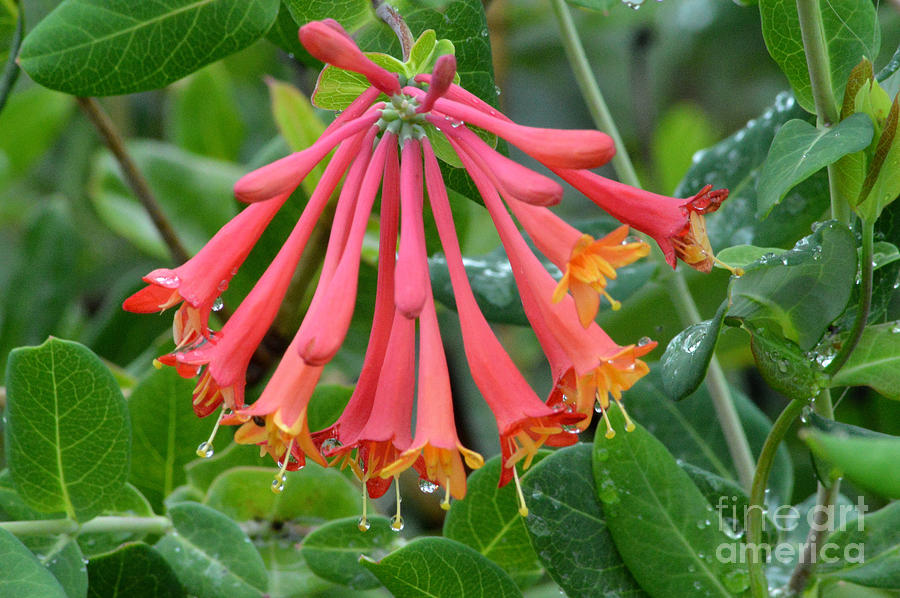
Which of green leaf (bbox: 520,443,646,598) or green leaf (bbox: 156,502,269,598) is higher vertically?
green leaf (bbox: 520,443,646,598)

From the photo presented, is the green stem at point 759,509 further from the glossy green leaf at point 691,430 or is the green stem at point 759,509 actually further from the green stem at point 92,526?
the green stem at point 92,526

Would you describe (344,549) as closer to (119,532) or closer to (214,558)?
(214,558)

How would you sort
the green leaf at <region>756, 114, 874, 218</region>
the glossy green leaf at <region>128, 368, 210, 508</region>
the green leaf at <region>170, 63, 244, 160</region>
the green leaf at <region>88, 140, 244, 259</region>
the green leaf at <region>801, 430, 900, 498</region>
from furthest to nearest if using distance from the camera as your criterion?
the green leaf at <region>170, 63, 244, 160</region> < the green leaf at <region>88, 140, 244, 259</region> < the glossy green leaf at <region>128, 368, 210, 508</region> < the green leaf at <region>756, 114, 874, 218</region> < the green leaf at <region>801, 430, 900, 498</region>

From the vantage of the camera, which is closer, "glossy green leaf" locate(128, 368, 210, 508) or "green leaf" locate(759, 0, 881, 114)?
"green leaf" locate(759, 0, 881, 114)

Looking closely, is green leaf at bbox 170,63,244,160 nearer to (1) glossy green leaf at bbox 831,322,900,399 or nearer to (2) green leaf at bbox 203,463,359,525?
(2) green leaf at bbox 203,463,359,525

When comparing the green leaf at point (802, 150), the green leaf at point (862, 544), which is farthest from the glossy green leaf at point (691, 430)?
the green leaf at point (802, 150)

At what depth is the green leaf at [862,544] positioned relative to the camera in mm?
873

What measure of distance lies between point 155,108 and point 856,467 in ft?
6.86

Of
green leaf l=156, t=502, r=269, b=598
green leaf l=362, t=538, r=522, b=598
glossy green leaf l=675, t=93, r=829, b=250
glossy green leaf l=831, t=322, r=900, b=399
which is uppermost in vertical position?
glossy green leaf l=675, t=93, r=829, b=250

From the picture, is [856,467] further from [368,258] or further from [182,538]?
[368,258]

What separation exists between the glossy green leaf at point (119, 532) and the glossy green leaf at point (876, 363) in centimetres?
73

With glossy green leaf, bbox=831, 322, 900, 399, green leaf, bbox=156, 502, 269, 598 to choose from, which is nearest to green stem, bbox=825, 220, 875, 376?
glossy green leaf, bbox=831, 322, 900, 399

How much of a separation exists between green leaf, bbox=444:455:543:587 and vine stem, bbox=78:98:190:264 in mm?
645

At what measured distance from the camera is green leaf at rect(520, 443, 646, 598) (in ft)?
2.84
